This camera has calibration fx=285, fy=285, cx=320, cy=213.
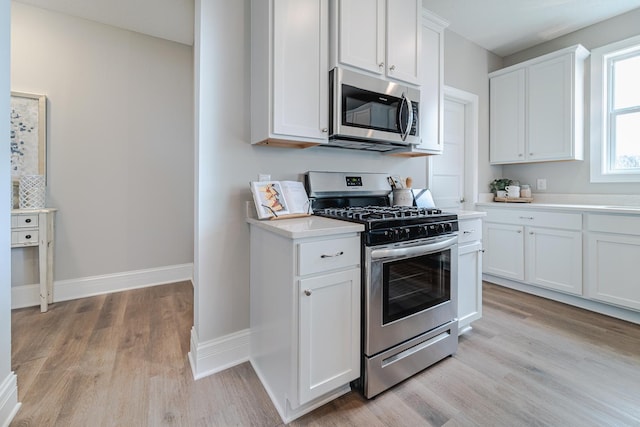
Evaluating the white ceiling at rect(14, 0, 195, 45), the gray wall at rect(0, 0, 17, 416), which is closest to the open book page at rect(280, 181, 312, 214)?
the gray wall at rect(0, 0, 17, 416)

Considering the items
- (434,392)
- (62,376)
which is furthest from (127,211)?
(434,392)

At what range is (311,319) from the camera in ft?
4.48

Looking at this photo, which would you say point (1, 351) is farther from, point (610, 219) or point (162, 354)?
point (610, 219)

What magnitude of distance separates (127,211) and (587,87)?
513 centimetres

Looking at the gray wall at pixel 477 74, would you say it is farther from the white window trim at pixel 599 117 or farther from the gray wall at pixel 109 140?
the gray wall at pixel 109 140

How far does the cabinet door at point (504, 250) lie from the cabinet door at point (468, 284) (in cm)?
127

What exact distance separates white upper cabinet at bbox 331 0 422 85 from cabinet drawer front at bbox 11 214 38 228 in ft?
9.24

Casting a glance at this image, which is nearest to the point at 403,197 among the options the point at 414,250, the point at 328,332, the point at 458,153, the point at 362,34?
the point at 414,250

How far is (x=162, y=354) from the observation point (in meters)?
1.92

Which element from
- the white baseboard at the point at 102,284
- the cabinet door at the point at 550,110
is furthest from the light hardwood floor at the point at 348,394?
the cabinet door at the point at 550,110

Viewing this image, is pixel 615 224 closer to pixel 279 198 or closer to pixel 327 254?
pixel 327 254

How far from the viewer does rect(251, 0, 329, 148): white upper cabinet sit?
1.64 m

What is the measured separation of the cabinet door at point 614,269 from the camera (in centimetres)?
235

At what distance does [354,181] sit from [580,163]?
108 inches
